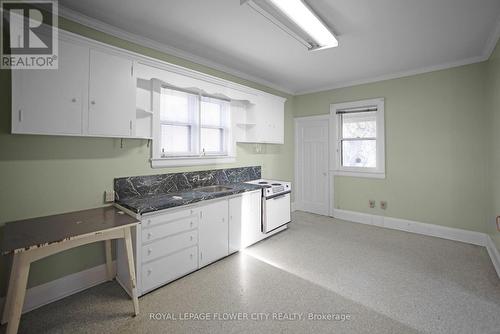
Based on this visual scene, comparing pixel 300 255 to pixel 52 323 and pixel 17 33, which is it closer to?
pixel 52 323

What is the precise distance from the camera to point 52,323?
1926 millimetres

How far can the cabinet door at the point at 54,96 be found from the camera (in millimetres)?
1897

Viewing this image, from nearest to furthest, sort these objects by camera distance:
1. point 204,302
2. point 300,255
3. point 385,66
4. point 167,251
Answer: point 204,302, point 167,251, point 300,255, point 385,66

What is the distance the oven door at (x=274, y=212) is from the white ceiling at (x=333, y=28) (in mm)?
2105

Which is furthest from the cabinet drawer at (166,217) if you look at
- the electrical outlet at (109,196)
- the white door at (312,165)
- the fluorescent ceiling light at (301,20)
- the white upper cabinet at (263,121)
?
the white door at (312,165)

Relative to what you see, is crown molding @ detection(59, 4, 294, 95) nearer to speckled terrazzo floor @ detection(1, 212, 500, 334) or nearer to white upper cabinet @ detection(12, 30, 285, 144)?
white upper cabinet @ detection(12, 30, 285, 144)

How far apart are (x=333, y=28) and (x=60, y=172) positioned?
3.17m

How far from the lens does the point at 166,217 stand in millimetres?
2408

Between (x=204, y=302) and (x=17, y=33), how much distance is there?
271 cm

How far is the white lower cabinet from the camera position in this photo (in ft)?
7.44

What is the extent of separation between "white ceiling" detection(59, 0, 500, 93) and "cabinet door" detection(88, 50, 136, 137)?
49 centimetres

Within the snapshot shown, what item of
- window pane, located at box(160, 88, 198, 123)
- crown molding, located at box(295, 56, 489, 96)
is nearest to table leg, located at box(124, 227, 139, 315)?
window pane, located at box(160, 88, 198, 123)

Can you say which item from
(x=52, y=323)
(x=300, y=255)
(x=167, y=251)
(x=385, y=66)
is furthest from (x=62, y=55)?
(x=385, y=66)

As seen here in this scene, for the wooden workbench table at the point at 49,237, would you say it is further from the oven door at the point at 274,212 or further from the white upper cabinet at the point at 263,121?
the white upper cabinet at the point at 263,121
